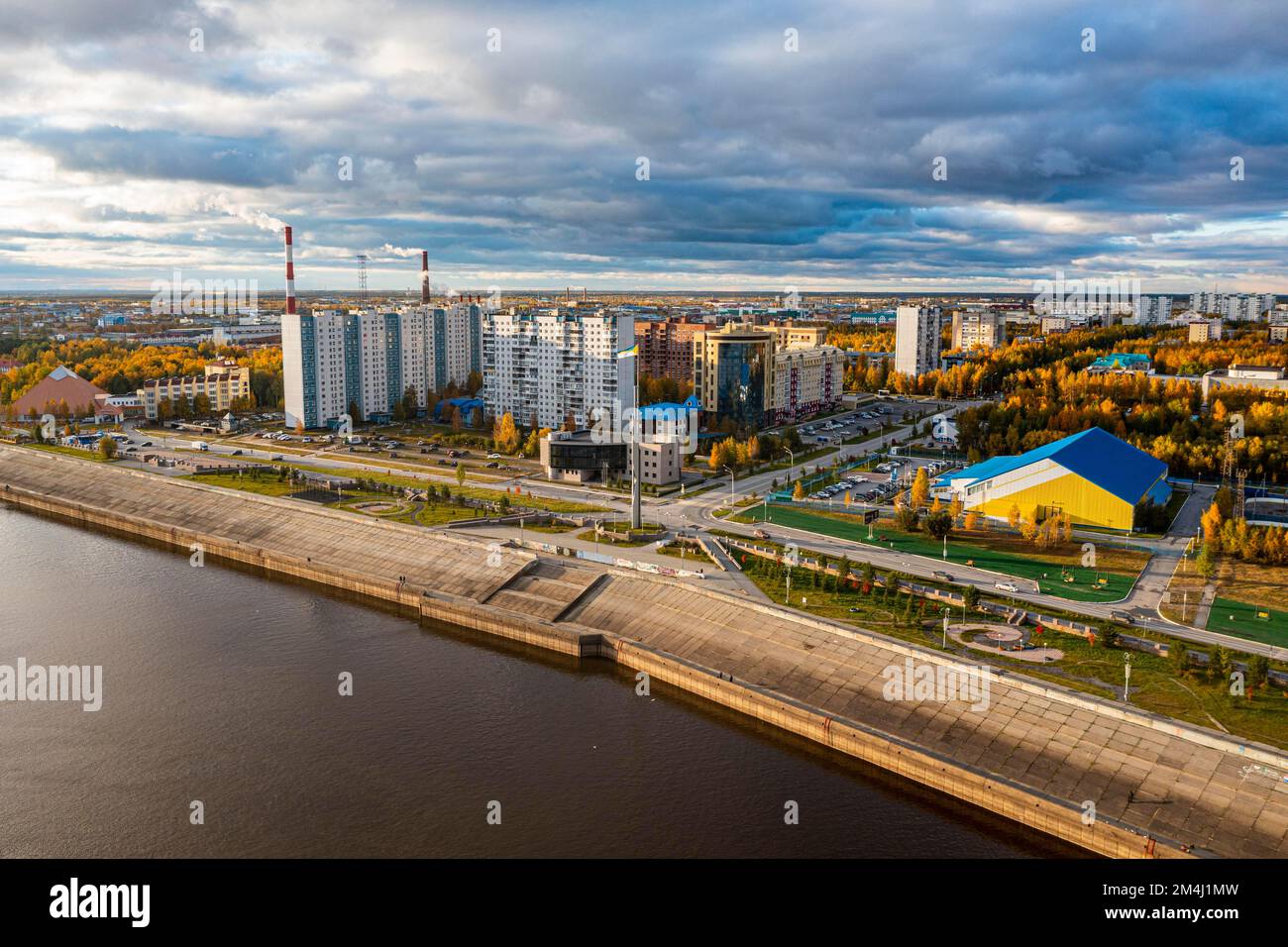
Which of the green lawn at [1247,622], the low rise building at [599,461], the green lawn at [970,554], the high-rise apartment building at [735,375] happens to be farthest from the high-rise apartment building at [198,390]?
the green lawn at [1247,622]

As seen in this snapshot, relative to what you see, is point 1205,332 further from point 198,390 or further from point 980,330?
point 198,390

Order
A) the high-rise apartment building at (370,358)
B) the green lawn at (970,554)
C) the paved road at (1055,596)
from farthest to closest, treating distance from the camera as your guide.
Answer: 1. the high-rise apartment building at (370,358)
2. the green lawn at (970,554)
3. the paved road at (1055,596)

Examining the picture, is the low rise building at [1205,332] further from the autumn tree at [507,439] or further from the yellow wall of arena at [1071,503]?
the autumn tree at [507,439]

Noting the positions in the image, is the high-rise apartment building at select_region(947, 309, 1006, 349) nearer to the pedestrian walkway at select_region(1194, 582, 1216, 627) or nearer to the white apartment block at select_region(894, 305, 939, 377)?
the white apartment block at select_region(894, 305, 939, 377)

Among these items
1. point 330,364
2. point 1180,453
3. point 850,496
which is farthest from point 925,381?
point 330,364

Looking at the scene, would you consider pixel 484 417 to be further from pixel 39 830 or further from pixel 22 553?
pixel 39 830
